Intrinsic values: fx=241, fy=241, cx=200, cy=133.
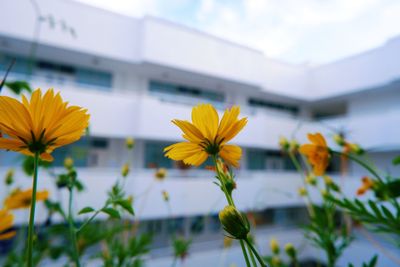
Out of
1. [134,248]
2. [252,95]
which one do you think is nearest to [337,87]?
[252,95]

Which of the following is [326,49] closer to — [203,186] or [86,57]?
[203,186]

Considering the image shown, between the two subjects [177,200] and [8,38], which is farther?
[177,200]

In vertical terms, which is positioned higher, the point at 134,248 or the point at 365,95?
the point at 365,95

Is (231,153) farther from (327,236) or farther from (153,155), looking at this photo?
(153,155)

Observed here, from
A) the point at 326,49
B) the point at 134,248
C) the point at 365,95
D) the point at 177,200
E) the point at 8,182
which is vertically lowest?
the point at 177,200

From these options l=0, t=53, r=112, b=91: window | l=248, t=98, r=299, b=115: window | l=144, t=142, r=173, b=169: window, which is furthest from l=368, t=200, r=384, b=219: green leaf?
l=248, t=98, r=299, b=115: window

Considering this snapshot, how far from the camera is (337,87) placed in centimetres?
525

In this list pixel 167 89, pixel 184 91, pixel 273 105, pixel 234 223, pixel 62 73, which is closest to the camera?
pixel 234 223

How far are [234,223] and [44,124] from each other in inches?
5.4

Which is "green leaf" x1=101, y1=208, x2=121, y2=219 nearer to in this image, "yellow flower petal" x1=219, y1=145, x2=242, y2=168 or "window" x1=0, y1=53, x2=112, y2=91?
"yellow flower petal" x1=219, y1=145, x2=242, y2=168

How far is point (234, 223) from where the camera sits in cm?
Result: 14

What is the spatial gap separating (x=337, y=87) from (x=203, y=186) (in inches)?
145

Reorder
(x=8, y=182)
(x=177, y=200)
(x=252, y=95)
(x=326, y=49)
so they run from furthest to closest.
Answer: (x=252, y=95) < (x=177, y=200) < (x=326, y=49) < (x=8, y=182)

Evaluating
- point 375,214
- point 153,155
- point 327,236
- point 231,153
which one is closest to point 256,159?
point 153,155
